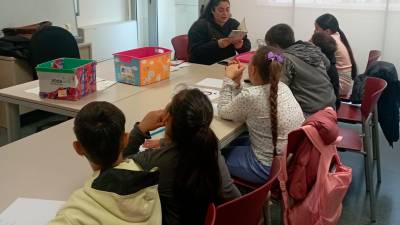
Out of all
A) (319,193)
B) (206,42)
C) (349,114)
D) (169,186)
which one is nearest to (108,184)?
(169,186)

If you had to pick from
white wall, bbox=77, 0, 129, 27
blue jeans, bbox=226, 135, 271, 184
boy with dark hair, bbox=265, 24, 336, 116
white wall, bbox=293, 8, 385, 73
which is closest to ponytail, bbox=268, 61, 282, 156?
blue jeans, bbox=226, 135, 271, 184

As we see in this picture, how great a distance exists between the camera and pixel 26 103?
7.82 feet

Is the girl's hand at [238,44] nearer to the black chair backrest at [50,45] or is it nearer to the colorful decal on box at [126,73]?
the colorful decal on box at [126,73]

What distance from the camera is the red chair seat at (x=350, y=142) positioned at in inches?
99.0

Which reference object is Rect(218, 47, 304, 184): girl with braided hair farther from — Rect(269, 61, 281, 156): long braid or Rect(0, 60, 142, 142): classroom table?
Rect(0, 60, 142, 142): classroom table

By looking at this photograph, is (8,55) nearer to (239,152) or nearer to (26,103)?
(26,103)

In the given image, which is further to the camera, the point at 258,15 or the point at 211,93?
the point at 258,15

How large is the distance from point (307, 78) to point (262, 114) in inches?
22.3

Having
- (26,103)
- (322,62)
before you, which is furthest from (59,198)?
(322,62)

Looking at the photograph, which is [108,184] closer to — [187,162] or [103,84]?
[187,162]

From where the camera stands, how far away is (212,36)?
11.6 ft

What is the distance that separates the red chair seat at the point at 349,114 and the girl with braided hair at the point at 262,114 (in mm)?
959

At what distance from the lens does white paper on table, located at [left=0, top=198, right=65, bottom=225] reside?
1293 millimetres

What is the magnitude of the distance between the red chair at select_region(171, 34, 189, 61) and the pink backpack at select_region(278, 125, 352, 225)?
2277mm
